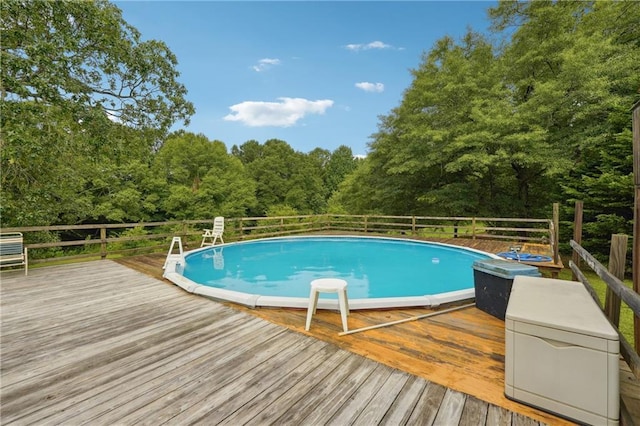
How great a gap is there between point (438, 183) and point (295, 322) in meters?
10.6

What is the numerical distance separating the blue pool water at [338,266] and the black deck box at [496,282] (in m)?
1.76

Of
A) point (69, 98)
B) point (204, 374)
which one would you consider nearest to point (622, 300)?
point (204, 374)

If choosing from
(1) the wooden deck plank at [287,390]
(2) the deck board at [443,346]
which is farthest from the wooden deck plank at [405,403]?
(1) the wooden deck plank at [287,390]

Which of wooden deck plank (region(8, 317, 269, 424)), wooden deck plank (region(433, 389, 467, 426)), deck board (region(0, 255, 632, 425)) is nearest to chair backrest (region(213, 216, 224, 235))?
deck board (region(0, 255, 632, 425))

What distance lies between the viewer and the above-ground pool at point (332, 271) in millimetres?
3521

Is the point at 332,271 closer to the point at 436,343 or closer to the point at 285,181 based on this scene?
the point at 436,343

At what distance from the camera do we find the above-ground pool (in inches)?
139

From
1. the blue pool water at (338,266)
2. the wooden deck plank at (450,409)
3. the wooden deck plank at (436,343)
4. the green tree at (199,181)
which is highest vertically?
the green tree at (199,181)

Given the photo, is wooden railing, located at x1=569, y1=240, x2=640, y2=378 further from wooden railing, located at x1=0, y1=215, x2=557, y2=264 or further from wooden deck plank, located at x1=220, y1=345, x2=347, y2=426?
wooden railing, located at x1=0, y1=215, x2=557, y2=264

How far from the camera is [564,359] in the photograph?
1531mm

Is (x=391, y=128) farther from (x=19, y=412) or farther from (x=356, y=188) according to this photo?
(x=19, y=412)

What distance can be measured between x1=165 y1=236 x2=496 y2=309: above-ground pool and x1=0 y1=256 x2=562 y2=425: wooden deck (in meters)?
0.50

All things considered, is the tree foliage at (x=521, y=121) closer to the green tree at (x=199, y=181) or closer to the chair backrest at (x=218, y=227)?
the chair backrest at (x=218, y=227)

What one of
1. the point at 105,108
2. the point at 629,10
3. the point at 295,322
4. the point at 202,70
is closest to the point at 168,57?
the point at 105,108
